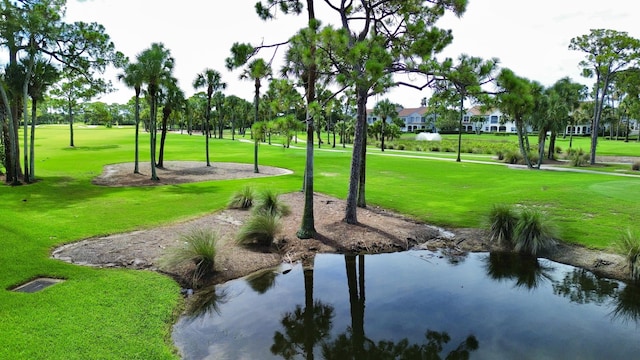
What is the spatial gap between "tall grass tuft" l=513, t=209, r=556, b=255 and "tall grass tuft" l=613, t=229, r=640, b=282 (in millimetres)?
1976

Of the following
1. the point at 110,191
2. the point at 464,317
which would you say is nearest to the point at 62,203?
the point at 110,191

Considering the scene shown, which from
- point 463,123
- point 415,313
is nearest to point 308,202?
point 415,313

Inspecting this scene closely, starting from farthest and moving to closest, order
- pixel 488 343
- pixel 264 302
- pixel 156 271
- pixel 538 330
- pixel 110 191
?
pixel 110 191, pixel 156 271, pixel 264 302, pixel 538 330, pixel 488 343

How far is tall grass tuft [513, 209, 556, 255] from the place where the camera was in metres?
13.1

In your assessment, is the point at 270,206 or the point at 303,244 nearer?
the point at 303,244

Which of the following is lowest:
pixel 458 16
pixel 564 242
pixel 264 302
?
pixel 264 302

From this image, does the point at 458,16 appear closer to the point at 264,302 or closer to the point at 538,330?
the point at 538,330

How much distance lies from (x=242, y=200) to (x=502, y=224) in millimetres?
10892

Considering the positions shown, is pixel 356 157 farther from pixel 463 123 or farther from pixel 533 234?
pixel 463 123

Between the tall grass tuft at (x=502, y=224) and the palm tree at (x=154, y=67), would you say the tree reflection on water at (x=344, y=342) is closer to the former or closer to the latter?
the tall grass tuft at (x=502, y=224)

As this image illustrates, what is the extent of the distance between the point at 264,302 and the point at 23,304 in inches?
192

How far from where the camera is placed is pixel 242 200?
18.3m

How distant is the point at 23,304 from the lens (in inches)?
314

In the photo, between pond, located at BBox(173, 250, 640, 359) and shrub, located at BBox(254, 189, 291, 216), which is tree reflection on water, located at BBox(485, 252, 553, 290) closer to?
pond, located at BBox(173, 250, 640, 359)
